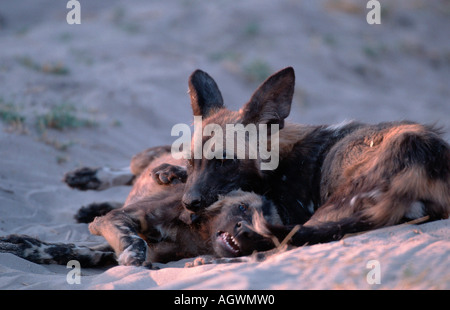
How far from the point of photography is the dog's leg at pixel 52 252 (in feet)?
12.5

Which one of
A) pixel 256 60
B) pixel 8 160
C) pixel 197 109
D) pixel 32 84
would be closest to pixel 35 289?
pixel 197 109

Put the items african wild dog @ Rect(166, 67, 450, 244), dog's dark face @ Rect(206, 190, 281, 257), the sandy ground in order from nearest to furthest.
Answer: the sandy ground, african wild dog @ Rect(166, 67, 450, 244), dog's dark face @ Rect(206, 190, 281, 257)

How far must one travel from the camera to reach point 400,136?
3416mm

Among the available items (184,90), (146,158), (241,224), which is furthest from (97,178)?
(184,90)

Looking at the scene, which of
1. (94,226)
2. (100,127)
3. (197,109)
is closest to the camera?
(94,226)

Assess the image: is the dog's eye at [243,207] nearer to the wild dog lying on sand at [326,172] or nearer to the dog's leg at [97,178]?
the wild dog lying on sand at [326,172]

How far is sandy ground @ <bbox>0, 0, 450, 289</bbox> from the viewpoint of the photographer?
2.82m

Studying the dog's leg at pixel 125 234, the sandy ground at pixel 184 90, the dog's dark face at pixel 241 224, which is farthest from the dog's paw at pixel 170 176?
the sandy ground at pixel 184 90

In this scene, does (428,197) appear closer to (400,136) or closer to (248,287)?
(400,136)

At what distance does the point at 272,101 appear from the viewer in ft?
13.7

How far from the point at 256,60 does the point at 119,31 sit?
3253 millimetres

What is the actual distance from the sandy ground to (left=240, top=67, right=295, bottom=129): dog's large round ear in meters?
1.28

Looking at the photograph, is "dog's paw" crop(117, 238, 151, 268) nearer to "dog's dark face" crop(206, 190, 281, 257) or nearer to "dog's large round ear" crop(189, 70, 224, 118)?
"dog's dark face" crop(206, 190, 281, 257)

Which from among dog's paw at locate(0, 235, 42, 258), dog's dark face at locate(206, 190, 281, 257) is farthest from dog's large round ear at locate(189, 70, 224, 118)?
dog's paw at locate(0, 235, 42, 258)
